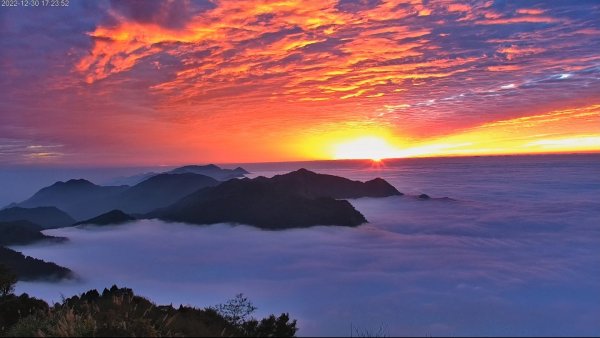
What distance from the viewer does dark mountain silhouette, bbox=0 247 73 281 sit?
16000 cm

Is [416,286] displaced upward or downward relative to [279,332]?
downward

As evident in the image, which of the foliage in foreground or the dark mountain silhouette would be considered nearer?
the foliage in foreground

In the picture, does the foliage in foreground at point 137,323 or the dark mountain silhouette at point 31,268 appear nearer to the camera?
the foliage in foreground at point 137,323

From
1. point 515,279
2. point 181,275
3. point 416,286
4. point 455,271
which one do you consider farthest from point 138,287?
point 515,279

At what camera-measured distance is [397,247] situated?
198750 millimetres

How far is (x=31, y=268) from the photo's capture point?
533 feet

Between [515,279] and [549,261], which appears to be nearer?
[515,279]

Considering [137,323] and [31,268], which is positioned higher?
[137,323]

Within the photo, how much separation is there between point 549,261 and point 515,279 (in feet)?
135

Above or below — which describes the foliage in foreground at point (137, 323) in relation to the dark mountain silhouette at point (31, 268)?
above

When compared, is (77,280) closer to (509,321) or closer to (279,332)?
(509,321)

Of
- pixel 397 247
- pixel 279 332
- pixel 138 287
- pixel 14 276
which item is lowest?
pixel 138 287

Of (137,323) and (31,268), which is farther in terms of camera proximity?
(31,268)

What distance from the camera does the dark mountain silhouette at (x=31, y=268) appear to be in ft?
525
